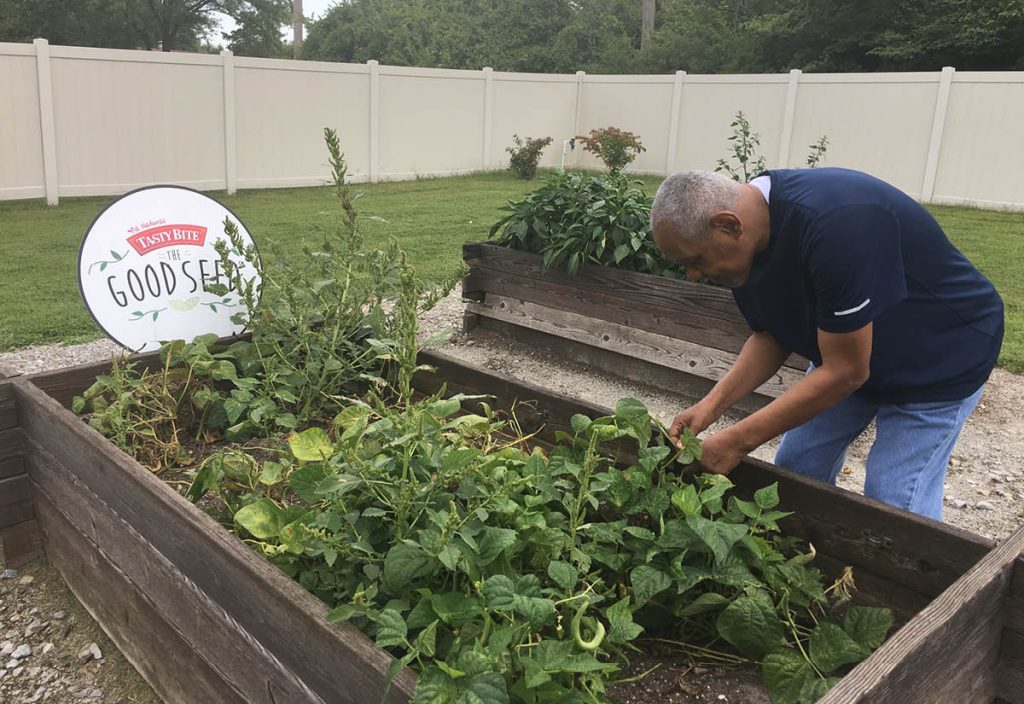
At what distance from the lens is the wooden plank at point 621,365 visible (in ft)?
16.2

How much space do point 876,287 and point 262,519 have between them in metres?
1.53

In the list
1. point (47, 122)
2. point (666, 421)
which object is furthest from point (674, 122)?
point (666, 421)

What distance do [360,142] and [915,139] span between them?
30.7 feet

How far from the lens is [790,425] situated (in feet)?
7.29

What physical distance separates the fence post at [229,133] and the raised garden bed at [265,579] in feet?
37.4

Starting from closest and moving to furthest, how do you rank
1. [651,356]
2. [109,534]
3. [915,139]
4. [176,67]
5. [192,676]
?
[192,676], [109,534], [651,356], [176,67], [915,139]

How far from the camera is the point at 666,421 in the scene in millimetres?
4730

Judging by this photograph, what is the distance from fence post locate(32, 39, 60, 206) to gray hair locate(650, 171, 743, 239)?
461 inches

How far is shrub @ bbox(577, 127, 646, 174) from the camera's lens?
54.2 feet

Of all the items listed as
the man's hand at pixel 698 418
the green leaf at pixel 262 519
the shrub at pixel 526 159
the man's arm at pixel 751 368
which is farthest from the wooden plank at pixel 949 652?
the shrub at pixel 526 159

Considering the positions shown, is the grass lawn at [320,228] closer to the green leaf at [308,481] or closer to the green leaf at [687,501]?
the green leaf at [308,481]

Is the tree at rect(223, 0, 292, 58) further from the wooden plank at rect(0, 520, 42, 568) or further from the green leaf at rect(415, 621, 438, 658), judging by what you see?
the green leaf at rect(415, 621, 438, 658)

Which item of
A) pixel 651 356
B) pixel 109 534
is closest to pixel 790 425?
pixel 109 534

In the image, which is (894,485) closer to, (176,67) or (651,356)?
(651,356)
